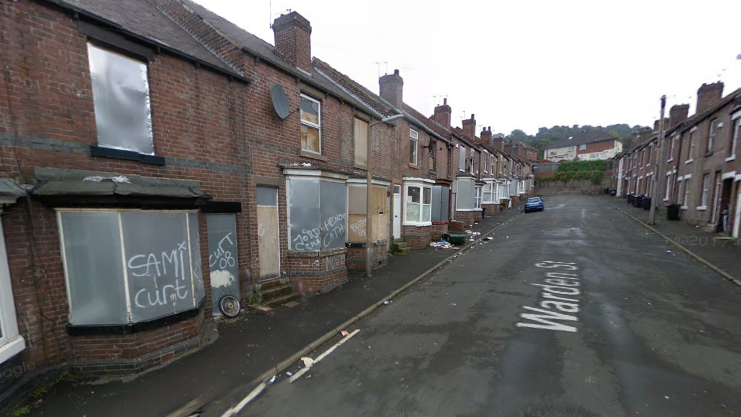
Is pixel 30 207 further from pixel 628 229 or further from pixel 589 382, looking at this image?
pixel 628 229

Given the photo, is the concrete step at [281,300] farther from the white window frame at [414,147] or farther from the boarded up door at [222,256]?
the white window frame at [414,147]

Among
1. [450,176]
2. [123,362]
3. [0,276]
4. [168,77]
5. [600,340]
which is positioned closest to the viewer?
[0,276]

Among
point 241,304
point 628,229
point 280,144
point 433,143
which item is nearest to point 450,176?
point 433,143

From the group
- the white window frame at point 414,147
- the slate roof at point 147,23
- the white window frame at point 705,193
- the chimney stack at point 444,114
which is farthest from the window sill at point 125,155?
the white window frame at point 705,193

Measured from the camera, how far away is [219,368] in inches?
177

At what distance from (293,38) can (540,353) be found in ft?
36.8

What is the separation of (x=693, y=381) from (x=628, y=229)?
1680 cm

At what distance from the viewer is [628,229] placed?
16.5 metres

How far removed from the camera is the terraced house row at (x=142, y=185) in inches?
154

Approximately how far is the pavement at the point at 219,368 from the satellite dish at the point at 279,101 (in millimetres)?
5131

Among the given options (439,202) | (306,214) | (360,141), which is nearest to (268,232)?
(306,214)

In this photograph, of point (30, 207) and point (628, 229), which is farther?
point (628, 229)

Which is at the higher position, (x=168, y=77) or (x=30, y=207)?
(x=168, y=77)

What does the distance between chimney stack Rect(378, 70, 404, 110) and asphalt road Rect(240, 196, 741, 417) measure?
1131cm
